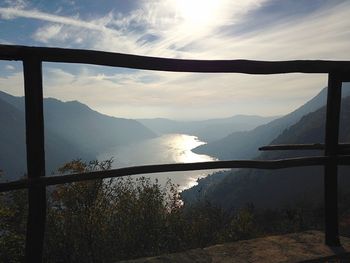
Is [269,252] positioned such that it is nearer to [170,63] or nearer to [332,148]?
[332,148]

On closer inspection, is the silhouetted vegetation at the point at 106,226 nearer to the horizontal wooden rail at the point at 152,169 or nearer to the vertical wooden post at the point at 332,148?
the horizontal wooden rail at the point at 152,169

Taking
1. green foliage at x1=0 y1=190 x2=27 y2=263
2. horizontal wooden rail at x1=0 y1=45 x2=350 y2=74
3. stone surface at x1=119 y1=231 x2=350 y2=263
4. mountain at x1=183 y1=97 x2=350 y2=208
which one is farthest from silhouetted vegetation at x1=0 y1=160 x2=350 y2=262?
mountain at x1=183 y1=97 x2=350 y2=208

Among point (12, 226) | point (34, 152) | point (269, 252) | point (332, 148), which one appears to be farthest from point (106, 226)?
point (34, 152)

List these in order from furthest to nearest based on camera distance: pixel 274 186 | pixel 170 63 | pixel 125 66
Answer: pixel 274 186
pixel 170 63
pixel 125 66

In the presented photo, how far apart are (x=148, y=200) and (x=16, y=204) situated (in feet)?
24.3

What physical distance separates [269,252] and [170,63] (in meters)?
2.26

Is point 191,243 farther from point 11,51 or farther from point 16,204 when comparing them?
point 11,51

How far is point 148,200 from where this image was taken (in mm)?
22734

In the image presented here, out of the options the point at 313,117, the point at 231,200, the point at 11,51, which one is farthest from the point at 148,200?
the point at 313,117

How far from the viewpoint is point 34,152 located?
302 centimetres

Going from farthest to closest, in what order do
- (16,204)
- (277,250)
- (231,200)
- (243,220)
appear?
(231,200)
(243,220)
(16,204)
(277,250)

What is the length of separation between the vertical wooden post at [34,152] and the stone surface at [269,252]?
3.72 ft

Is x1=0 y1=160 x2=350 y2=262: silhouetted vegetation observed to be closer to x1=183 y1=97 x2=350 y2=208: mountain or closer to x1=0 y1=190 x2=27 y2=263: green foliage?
x1=0 y1=190 x2=27 y2=263: green foliage

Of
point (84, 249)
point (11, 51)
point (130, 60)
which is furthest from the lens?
point (84, 249)
